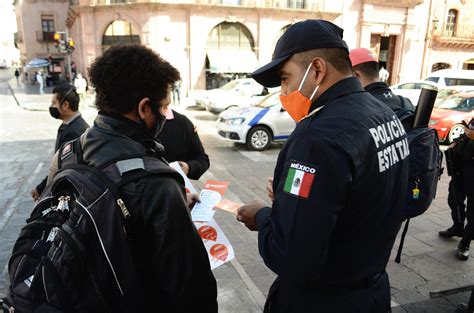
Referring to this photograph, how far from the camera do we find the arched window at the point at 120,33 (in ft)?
82.1

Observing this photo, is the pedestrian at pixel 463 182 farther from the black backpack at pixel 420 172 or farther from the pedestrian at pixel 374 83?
the black backpack at pixel 420 172

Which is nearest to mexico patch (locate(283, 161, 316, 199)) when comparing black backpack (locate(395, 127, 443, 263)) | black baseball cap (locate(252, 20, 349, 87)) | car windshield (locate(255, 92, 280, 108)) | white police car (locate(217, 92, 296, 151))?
black baseball cap (locate(252, 20, 349, 87))

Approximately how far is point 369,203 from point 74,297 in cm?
116

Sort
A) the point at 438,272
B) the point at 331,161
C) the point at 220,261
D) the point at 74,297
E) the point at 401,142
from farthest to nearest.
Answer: the point at 438,272 < the point at 220,261 < the point at 401,142 < the point at 331,161 < the point at 74,297

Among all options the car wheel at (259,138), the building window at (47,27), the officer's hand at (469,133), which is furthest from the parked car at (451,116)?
the building window at (47,27)

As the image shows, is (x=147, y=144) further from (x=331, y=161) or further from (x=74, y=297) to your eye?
(x=331, y=161)

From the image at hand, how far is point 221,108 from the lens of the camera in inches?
627

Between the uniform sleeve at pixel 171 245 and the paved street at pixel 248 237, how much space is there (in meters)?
2.05

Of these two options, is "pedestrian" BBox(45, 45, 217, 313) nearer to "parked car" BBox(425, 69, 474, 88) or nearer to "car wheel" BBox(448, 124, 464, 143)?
"car wheel" BBox(448, 124, 464, 143)

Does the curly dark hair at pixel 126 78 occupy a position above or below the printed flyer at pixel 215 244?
above

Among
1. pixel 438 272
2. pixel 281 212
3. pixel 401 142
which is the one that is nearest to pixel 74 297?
pixel 281 212

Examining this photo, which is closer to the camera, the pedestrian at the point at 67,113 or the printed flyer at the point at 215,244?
the printed flyer at the point at 215,244

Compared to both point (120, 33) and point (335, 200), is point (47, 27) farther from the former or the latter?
point (335, 200)

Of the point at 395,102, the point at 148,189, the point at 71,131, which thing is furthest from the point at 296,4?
the point at 148,189
